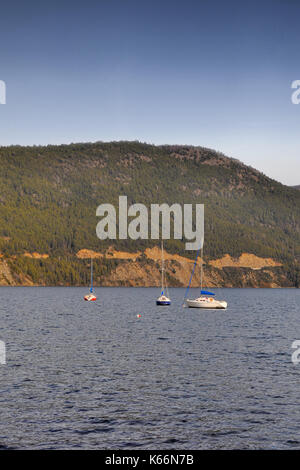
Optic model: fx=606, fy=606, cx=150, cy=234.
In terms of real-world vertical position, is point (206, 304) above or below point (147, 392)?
below

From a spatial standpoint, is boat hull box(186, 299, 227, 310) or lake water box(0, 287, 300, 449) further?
boat hull box(186, 299, 227, 310)

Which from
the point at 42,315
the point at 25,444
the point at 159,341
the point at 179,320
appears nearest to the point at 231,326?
the point at 179,320

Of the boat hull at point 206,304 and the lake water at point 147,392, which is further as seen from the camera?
the boat hull at point 206,304

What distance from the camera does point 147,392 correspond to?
44.2m

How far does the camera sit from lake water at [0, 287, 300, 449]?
3328 centimetres

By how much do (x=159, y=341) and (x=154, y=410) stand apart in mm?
38108

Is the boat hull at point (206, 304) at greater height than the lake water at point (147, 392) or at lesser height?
lesser

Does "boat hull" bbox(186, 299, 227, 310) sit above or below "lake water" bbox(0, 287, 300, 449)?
below

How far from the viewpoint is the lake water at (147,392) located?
1310 inches

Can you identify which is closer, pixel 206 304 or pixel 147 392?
pixel 147 392

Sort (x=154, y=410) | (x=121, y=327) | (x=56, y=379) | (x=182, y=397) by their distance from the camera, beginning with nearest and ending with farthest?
(x=154, y=410) < (x=182, y=397) < (x=56, y=379) < (x=121, y=327)

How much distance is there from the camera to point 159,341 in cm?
7706
